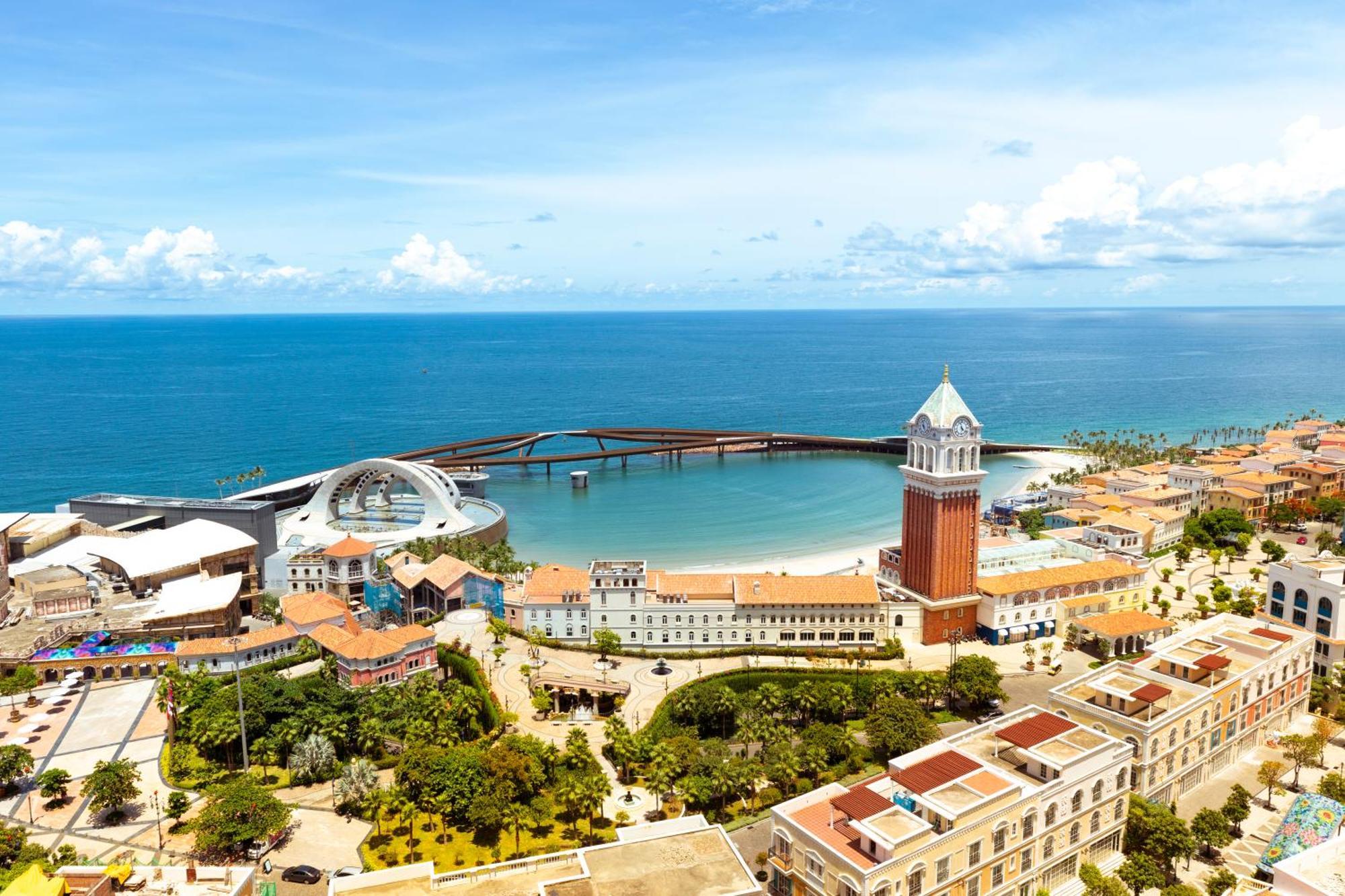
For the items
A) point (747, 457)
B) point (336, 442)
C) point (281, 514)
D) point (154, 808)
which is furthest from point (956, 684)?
point (336, 442)

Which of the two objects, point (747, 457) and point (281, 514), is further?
point (747, 457)

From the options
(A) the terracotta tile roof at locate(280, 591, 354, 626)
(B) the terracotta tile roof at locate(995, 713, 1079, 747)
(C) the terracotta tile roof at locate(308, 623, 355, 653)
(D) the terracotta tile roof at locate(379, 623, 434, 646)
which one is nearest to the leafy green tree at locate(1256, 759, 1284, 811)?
(B) the terracotta tile roof at locate(995, 713, 1079, 747)

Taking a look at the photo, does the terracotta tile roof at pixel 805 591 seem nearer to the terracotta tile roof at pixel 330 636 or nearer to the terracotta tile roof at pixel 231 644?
the terracotta tile roof at pixel 330 636

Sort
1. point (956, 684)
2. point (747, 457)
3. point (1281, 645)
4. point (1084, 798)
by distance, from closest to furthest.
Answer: point (1084, 798) < point (1281, 645) < point (956, 684) < point (747, 457)

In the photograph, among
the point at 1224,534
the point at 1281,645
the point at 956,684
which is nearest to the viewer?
the point at 1281,645

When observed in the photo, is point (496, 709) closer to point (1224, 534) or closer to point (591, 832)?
point (591, 832)

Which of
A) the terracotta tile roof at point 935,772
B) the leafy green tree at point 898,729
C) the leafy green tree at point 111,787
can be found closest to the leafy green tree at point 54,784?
the leafy green tree at point 111,787

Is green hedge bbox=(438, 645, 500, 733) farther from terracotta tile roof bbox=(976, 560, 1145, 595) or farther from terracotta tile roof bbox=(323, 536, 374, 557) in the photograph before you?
terracotta tile roof bbox=(976, 560, 1145, 595)

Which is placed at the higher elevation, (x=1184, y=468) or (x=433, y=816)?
(x=1184, y=468)
